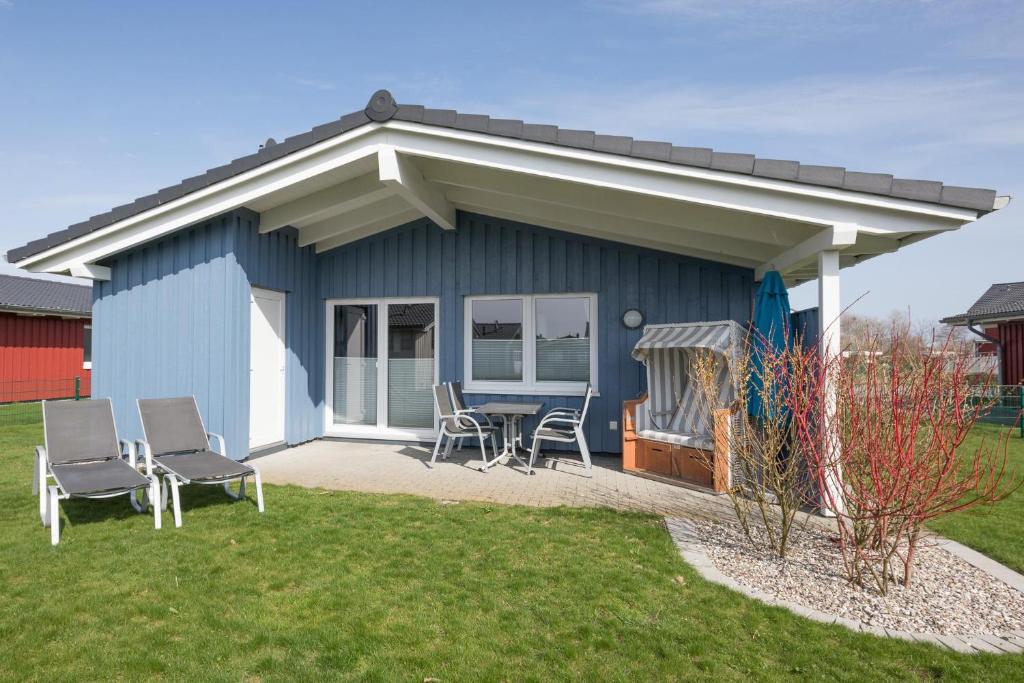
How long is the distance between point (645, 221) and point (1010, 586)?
4558 mm

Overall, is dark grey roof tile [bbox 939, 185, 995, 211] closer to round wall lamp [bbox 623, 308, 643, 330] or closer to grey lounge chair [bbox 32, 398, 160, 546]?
round wall lamp [bbox 623, 308, 643, 330]

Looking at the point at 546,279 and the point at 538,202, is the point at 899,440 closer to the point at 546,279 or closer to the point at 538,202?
the point at 538,202

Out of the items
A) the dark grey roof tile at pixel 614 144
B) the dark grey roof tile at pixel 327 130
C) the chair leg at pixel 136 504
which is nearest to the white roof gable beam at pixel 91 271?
the chair leg at pixel 136 504

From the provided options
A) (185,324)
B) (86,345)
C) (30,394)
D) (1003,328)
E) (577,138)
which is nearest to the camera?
(577,138)

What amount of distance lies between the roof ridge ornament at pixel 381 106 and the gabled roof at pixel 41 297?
47.9 feet

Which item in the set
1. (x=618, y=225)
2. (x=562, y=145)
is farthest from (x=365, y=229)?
(x=562, y=145)

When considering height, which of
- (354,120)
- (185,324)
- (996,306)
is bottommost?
(185,324)

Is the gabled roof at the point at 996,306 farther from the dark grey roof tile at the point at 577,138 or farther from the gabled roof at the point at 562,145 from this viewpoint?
the dark grey roof tile at the point at 577,138

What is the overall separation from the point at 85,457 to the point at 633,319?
6.23 m

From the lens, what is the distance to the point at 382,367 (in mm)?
8414

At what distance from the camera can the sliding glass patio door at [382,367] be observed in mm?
8297

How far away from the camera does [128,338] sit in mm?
6688

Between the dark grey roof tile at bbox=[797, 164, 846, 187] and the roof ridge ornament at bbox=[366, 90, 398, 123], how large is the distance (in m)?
3.90

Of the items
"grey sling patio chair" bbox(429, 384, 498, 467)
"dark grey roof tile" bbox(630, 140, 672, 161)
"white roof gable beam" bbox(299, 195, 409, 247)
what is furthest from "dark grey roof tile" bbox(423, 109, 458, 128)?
"grey sling patio chair" bbox(429, 384, 498, 467)
